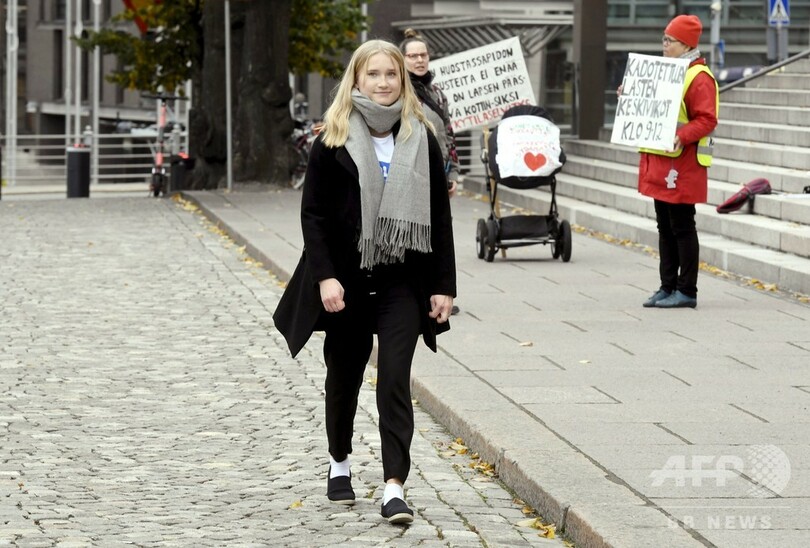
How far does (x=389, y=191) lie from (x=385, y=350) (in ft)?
1.91

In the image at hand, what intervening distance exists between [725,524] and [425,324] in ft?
4.45

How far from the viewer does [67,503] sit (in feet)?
20.7

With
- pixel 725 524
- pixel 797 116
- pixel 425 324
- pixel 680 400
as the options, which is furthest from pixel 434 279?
pixel 797 116

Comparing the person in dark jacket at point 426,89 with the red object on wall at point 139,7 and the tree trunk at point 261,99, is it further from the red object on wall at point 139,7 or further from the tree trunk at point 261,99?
the red object on wall at point 139,7

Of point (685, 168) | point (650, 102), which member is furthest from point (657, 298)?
point (650, 102)

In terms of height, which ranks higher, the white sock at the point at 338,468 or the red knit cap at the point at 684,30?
the red knit cap at the point at 684,30

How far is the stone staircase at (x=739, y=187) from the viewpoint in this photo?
1391 centimetres

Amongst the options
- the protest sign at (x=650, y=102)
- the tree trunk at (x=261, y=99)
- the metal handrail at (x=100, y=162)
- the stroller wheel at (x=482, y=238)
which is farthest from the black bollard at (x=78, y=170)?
the protest sign at (x=650, y=102)

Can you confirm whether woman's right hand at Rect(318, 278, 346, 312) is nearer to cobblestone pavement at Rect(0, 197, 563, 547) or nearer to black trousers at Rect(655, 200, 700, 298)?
cobblestone pavement at Rect(0, 197, 563, 547)

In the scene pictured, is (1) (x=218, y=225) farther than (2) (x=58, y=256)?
Yes

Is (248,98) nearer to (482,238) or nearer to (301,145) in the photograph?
(301,145)

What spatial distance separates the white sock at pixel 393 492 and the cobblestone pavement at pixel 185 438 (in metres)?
0.11

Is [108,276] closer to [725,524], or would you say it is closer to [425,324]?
[425,324]

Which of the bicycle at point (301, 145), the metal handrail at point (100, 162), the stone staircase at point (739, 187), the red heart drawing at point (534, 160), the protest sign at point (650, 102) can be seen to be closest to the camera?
the protest sign at point (650, 102)
